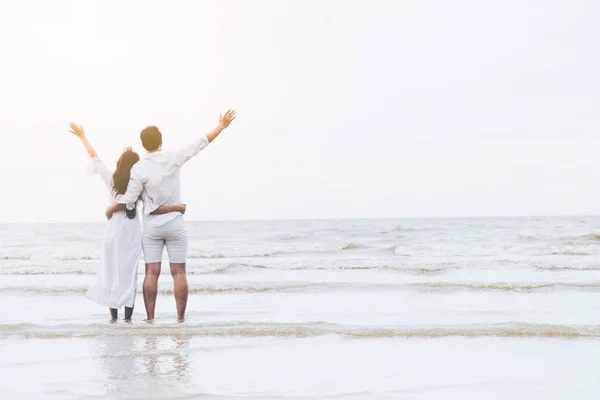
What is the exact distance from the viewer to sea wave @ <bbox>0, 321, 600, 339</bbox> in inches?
222

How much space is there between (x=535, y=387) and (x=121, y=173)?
13.4 ft

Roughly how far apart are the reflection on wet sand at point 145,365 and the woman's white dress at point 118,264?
2.89 ft

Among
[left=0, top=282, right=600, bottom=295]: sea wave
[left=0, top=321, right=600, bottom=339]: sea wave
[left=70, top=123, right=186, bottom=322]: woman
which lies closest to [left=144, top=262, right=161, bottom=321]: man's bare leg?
[left=70, top=123, right=186, bottom=322]: woman

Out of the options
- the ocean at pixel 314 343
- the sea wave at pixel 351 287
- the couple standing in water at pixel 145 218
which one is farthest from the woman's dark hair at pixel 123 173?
the sea wave at pixel 351 287

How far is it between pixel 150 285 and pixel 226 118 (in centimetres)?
177

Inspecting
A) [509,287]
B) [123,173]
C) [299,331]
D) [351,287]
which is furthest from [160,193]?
[509,287]

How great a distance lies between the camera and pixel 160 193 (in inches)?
246

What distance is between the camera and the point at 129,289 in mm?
6590

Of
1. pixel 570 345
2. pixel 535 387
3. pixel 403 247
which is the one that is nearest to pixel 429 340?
pixel 570 345

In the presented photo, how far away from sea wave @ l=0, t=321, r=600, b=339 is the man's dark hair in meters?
1.64

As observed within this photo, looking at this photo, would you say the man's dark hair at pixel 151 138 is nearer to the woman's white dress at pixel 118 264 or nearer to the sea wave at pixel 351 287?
the woman's white dress at pixel 118 264

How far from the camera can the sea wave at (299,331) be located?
222 inches

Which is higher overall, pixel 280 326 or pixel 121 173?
pixel 121 173

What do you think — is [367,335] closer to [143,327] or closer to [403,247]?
[143,327]
